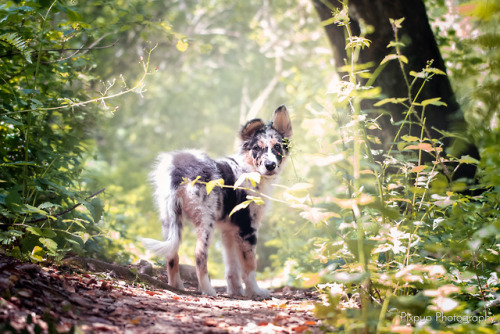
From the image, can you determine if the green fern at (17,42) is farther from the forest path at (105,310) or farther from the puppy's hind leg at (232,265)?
the puppy's hind leg at (232,265)

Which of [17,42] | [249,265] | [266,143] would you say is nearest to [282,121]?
[266,143]

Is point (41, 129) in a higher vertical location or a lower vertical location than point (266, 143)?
higher

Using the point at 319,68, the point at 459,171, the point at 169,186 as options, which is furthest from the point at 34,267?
the point at 319,68

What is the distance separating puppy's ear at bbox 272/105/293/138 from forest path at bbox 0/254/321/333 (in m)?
2.32

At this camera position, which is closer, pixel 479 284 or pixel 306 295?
pixel 479 284

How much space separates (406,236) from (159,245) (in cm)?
236

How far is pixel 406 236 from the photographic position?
2660 millimetres

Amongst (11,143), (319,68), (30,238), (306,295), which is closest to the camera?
(30,238)

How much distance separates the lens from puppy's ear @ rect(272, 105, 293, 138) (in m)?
5.11

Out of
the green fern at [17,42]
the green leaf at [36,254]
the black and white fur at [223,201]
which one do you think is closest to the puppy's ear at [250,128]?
the black and white fur at [223,201]

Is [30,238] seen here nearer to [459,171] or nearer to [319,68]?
[459,171]

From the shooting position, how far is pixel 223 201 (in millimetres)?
4672

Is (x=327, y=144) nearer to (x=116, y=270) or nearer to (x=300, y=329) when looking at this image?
(x=300, y=329)

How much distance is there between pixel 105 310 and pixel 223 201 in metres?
2.22
